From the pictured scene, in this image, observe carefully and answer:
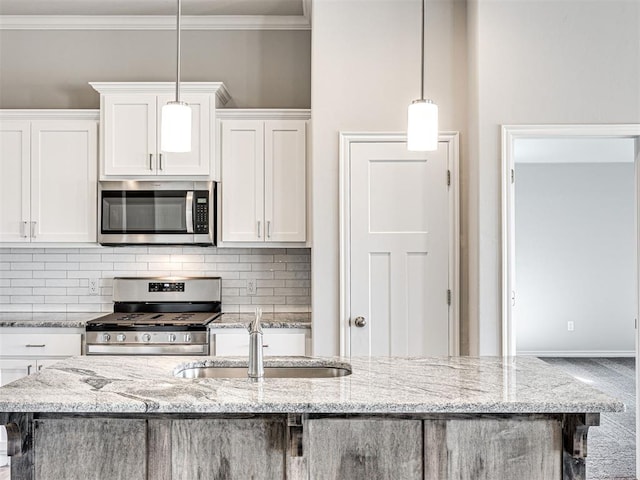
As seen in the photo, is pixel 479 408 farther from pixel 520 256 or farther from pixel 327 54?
pixel 520 256

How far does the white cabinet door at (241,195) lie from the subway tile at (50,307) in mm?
1392

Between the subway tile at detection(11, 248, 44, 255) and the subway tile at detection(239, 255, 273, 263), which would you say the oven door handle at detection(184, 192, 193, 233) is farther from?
the subway tile at detection(11, 248, 44, 255)

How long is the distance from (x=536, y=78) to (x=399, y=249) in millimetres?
1256

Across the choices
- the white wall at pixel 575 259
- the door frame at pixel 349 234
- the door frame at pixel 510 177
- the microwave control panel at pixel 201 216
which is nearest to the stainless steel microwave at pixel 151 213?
the microwave control panel at pixel 201 216

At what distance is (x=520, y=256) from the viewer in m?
7.37

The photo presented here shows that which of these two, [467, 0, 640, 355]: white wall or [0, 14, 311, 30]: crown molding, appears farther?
[0, 14, 311, 30]: crown molding

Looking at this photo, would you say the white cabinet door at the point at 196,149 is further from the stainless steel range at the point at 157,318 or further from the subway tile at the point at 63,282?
the subway tile at the point at 63,282

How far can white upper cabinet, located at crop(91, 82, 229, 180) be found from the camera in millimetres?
3738

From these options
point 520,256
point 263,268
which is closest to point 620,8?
point 263,268

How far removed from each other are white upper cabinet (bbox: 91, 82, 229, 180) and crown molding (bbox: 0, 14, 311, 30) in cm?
73

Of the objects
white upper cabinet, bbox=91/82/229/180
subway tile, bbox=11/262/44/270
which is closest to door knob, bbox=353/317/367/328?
white upper cabinet, bbox=91/82/229/180

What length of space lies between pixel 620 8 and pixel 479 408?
2644 millimetres

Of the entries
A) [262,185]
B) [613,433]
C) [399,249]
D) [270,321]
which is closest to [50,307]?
[270,321]

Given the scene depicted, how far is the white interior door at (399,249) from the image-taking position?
11.4 feet
